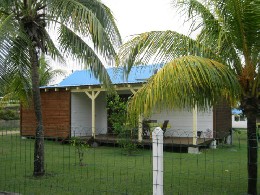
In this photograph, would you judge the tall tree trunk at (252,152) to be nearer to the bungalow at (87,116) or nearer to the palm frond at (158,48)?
the palm frond at (158,48)

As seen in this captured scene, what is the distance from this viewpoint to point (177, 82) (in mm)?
5629

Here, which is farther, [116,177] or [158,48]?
[116,177]

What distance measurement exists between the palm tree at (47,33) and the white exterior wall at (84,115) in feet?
28.5

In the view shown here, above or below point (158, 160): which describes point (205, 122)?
below

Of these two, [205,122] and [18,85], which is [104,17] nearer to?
[18,85]

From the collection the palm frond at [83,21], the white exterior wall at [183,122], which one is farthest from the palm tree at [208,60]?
the white exterior wall at [183,122]

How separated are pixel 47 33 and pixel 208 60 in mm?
5644

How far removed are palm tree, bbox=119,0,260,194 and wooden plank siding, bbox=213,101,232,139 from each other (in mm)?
10036

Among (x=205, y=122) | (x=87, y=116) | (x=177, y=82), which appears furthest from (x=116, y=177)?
(x=87, y=116)

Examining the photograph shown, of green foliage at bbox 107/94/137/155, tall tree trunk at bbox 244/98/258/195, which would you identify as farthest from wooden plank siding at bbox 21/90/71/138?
tall tree trunk at bbox 244/98/258/195

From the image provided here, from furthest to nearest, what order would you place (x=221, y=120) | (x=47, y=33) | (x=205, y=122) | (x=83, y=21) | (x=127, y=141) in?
(x=221, y=120) → (x=205, y=122) → (x=127, y=141) → (x=47, y=33) → (x=83, y=21)

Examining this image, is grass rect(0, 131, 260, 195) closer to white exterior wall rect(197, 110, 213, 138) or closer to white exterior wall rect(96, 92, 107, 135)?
white exterior wall rect(197, 110, 213, 138)

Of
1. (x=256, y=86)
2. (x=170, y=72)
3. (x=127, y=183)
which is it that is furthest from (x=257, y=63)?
(x=127, y=183)

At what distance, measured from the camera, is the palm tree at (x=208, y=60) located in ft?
18.7
